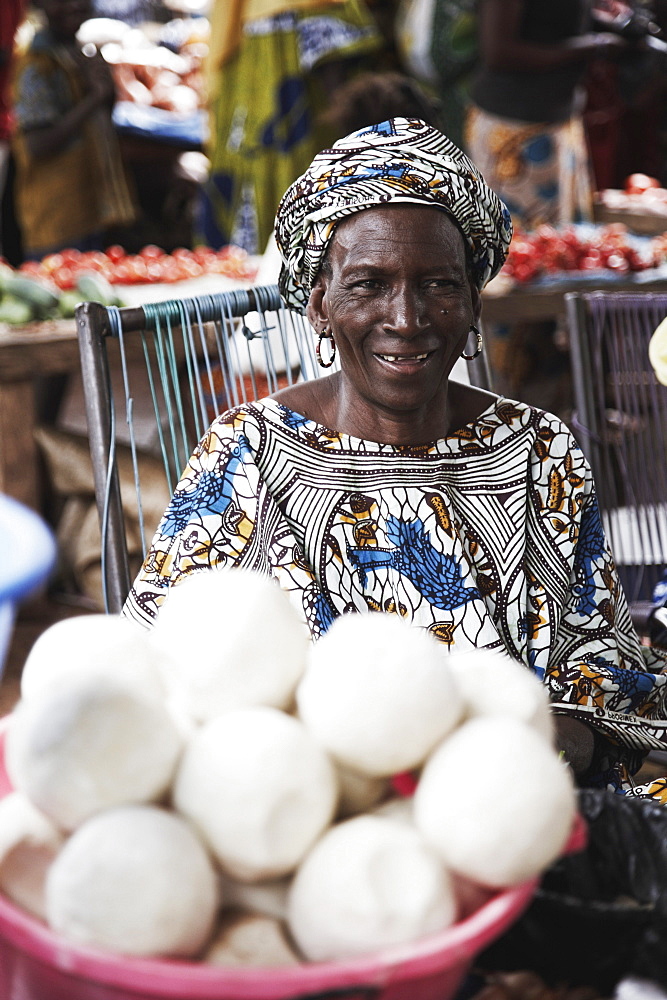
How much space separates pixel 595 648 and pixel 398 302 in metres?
0.60

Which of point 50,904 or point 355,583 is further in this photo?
point 355,583

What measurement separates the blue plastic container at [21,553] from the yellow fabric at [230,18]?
5012 mm

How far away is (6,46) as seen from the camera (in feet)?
14.9

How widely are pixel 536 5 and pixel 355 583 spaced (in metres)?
4.24

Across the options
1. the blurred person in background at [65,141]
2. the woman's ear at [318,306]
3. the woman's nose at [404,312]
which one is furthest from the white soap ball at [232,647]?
the blurred person in background at [65,141]

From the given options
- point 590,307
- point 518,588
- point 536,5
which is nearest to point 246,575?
point 518,588

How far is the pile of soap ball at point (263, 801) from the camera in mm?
655

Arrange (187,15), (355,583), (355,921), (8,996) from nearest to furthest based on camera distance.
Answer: (355,921)
(8,996)
(355,583)
(187,15)

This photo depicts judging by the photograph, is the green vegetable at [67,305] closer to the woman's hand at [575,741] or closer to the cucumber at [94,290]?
the cucumber at [94,290]

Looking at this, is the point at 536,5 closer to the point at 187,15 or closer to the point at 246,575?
the point at 187,15

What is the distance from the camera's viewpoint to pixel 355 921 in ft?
2.15

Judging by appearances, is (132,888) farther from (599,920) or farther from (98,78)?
(98,78)

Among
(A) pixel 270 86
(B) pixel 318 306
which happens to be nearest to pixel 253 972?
(B) pixel 318 306

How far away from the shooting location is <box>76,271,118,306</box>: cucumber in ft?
12.2
